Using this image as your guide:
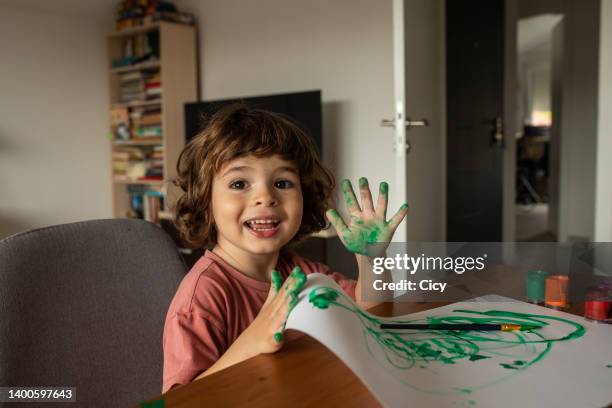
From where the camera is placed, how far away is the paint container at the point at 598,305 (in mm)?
746

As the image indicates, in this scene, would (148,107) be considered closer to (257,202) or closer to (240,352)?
(257,202)

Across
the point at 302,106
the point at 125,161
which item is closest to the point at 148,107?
the point at 125,161

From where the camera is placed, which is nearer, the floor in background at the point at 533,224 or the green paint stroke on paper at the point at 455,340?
the green paint stroke on paper at the point at 455,340

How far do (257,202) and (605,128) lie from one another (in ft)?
5.77

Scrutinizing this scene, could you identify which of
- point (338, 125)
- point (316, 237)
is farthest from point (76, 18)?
point (316, 237)

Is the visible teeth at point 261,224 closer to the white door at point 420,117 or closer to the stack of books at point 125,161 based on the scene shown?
the white door at point 420,117

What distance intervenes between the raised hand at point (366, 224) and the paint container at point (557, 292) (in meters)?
0.25

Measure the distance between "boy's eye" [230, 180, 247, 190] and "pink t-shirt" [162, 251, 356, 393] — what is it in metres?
0.14

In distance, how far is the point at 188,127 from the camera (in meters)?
4.19

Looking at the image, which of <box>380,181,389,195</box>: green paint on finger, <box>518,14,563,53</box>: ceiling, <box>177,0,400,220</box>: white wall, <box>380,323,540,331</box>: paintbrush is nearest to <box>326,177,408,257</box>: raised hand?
<box>380,181,389,195</box>: green paint on finger

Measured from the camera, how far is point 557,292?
0.81 metres

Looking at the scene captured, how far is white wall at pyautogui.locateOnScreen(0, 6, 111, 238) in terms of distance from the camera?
4.26 m

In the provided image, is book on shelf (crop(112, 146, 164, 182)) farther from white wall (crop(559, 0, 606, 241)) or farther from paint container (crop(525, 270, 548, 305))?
paint container (crop(525, 270, 548, 305))

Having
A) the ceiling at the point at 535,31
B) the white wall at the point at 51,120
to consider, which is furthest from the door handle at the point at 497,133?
the ceiling at the point at 535,31
